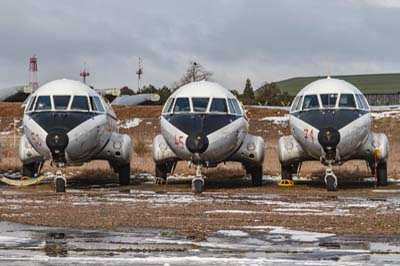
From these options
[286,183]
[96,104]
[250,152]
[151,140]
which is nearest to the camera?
[96,104]

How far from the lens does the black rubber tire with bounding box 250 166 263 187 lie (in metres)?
33.1

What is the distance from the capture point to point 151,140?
61.8 meters

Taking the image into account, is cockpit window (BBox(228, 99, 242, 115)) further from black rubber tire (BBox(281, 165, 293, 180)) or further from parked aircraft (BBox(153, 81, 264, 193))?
black rubber tire (BBox(281, 165, 293, 180))

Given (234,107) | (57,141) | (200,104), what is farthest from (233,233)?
(234,107)

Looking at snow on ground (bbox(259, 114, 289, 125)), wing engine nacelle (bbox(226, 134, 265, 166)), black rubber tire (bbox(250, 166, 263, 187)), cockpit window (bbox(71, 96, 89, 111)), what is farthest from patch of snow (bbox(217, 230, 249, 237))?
snow on ground (bbox(259, 114, 289, 125))

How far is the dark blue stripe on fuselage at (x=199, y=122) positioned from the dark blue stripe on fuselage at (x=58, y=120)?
117 inches

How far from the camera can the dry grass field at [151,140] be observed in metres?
39.3

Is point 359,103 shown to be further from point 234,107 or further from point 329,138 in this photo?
point 234,107

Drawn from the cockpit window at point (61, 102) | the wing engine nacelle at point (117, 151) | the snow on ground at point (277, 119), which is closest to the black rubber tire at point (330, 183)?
the wing engine nacelle at point (117, 151)

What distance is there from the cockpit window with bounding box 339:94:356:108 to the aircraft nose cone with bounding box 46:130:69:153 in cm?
879

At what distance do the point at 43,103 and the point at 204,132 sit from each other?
528 centimetres

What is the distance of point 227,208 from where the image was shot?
21344 mm

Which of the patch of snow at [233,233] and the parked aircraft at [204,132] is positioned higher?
the parked aircraft at [204,132]

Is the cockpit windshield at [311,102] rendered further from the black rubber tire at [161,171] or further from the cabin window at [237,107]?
the black rubber tire at [161,171]
